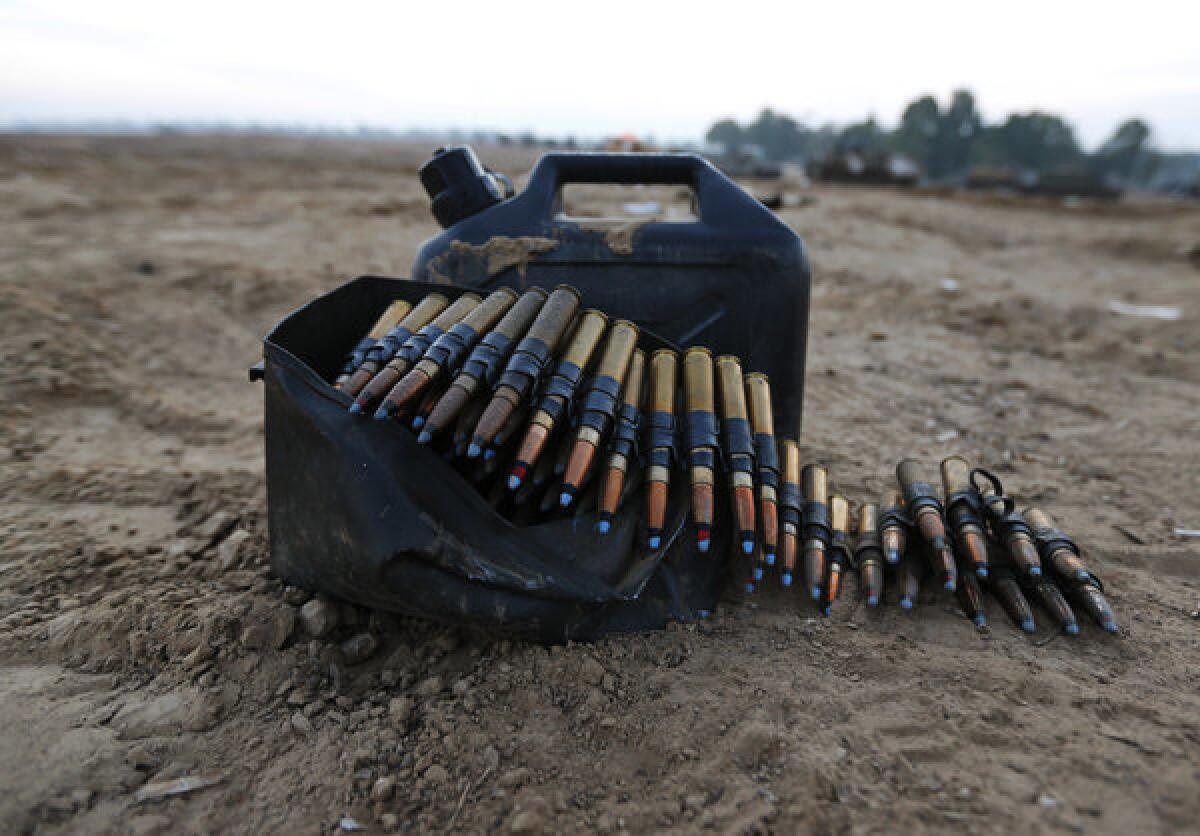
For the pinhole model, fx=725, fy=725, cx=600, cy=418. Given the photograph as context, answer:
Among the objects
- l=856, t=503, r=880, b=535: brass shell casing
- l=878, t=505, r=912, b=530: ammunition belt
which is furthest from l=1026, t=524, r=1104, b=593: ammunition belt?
l=856, t=503, r=880, b=535: brass shell casing

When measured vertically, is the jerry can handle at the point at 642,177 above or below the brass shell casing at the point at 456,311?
above

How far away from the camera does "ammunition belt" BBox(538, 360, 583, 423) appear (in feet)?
7.63

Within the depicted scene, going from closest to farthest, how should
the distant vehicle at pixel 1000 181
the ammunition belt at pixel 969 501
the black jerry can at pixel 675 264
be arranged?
the ammunition belt at pixel 969 501, the black jerry can at pixel 675 264, the distant vehicle at pixel 1000 181

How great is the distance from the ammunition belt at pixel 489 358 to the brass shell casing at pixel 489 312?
0.37 feet

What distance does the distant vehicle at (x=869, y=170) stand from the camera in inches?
986

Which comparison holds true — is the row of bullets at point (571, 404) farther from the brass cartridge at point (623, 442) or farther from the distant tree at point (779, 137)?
the distant tree at point (779, 137)

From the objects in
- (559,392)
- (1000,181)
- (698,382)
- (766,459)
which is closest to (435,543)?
(559,392)

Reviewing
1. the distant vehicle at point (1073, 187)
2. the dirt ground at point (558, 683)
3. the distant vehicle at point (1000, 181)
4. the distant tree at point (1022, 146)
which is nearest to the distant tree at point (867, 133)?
the distant tree at point (1022, 146)

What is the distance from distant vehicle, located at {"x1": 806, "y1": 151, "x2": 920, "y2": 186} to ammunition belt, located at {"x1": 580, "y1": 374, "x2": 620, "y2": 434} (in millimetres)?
25928

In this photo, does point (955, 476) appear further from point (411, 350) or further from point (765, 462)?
point (411, 350)

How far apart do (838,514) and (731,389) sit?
0.73m

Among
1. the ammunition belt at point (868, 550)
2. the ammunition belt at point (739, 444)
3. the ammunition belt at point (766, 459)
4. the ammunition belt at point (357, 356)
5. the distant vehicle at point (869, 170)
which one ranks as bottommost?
the ammunition belt at point (868, 550)

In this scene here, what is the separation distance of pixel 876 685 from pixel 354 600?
1.67 metres

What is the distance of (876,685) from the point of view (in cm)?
212
